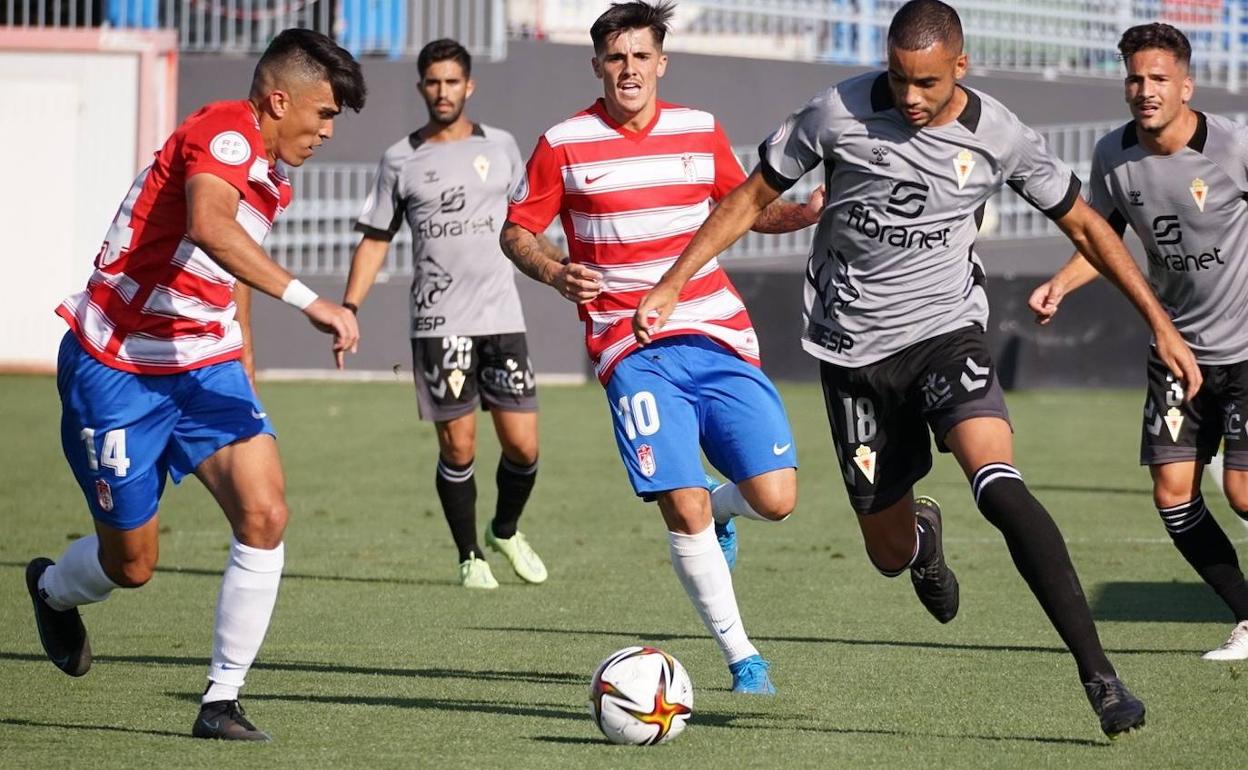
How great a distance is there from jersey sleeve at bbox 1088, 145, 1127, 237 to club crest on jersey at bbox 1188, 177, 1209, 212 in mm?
304

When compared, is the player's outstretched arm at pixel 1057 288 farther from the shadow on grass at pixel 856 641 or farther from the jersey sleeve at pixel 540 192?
the jersey sleeve at pixel 540 192

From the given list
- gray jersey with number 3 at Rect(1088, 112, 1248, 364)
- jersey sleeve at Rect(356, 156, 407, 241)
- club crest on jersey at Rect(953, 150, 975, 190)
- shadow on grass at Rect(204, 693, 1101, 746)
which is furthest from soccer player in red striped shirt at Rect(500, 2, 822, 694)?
jersey sleeve at Rect(356, 156, 407, 241)

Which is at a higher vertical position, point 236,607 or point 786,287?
point 236,607

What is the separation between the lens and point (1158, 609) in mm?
8047

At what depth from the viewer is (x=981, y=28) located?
25484 mm

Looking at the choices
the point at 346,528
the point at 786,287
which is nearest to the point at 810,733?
the point at 346,528

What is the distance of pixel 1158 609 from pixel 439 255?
388 centimetres

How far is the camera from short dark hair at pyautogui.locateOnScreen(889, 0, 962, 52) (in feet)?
18.0

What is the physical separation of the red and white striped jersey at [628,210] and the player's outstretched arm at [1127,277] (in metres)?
1.30

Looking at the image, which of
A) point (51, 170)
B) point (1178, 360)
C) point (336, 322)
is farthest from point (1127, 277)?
point (51, 170)

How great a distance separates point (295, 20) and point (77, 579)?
18457 millimetres

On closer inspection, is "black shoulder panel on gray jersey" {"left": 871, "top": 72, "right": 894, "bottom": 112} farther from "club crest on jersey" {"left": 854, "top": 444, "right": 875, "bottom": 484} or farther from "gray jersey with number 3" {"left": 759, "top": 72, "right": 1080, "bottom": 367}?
"club crest on jersey" {"left": 854, "top": 444, "right": 875, "bottom": 484}

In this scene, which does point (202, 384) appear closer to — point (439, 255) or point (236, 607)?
point (236, 607)

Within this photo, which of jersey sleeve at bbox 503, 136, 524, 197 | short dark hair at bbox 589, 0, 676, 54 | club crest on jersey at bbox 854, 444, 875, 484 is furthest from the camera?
jersey sleeve at bbox 503, 136, 524, 197
